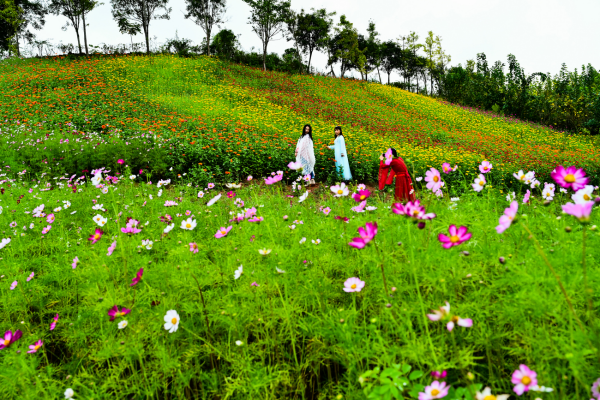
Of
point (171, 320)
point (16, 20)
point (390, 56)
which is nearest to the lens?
point (171, 320)

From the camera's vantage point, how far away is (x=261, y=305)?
5.64ft

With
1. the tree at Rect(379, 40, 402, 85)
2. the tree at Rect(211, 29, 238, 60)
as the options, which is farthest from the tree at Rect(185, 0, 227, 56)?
the tree at Rect(379, 40, 402, 85)

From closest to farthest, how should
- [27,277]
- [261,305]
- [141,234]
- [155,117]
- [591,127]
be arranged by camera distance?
1. [261,305]
2. [27,277]
3. [141,234]
4. [155,117]
5. [591,127]

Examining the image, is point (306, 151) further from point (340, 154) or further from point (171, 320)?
point (171, 320)

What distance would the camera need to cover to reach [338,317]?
Result: 151cm

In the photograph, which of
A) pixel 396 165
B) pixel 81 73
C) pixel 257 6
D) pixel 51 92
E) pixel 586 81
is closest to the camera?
pixel 396 165

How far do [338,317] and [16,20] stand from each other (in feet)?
112

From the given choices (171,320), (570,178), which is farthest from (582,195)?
(171,320)

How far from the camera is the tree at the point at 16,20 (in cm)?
2278

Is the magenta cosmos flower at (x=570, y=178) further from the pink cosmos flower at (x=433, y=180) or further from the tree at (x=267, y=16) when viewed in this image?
the tree at (x=267, y=16)

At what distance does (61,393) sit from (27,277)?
135 centimetres

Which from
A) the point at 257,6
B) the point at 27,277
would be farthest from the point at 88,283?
the point at 257,6

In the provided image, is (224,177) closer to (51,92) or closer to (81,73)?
(51,92)

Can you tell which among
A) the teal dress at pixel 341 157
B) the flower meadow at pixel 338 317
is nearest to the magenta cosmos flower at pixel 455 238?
the flower meadow at pixel 338 317
